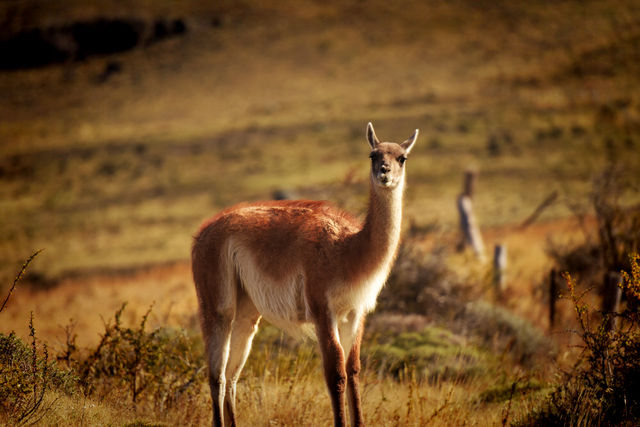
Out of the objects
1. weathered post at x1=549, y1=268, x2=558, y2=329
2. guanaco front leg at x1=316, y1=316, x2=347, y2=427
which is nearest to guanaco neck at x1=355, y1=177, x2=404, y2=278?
guanaco front leg at x1=316, y1=316, x2=347, y2=427

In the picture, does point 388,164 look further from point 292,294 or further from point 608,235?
point 608,235

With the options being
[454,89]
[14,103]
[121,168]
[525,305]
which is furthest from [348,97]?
[525,305]

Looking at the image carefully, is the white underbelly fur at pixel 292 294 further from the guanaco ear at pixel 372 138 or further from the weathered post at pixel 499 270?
the weathered post at pixel 499 270

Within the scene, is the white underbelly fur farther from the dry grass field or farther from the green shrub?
the green shrub

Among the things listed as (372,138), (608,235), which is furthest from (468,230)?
(372,138)

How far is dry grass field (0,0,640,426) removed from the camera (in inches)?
294

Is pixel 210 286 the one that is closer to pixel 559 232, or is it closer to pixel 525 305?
pixel 525 305

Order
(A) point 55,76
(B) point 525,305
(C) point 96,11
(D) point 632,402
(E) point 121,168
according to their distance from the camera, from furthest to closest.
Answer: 1. (C) point 96,11
2. (A) point 55,76
3. (E) point 121,168
4. (B) point 525,305
5. (D) point 632,402

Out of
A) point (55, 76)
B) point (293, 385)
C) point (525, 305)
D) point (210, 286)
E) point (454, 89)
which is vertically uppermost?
point (55, 76)

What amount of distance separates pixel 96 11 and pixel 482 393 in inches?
5069

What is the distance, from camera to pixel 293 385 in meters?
6.22

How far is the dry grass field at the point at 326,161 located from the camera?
7465 mm

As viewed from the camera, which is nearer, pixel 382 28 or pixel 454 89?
pixel 454 89

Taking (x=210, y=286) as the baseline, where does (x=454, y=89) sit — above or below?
above
